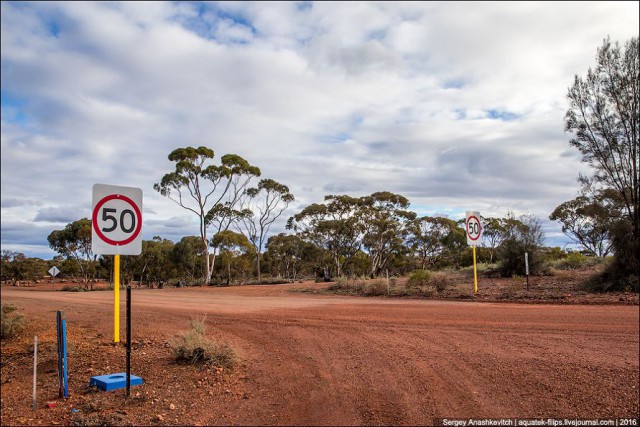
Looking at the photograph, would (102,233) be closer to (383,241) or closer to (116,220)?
(116,220)

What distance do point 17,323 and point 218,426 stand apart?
689 centimetres

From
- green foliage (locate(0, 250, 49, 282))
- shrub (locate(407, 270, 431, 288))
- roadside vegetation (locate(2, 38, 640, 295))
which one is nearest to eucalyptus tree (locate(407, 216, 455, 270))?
roadside vegetation (locate(2, 38, 640, 295))

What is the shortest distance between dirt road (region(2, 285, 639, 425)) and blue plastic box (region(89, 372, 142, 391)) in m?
0.18

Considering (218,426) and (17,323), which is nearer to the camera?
(218,426)

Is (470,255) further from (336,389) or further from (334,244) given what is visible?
(336,389)

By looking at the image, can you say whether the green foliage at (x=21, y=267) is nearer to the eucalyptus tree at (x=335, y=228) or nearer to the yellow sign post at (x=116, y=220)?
the eucalyptus tree at (x=335, y=228)

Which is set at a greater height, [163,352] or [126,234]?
[126,234]

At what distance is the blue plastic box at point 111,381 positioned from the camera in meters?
5.96

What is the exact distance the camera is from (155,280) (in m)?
56.6

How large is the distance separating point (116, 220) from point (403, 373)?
4.71 meters

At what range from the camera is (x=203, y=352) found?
740 centimetres

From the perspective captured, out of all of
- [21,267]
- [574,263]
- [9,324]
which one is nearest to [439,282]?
[574,263]

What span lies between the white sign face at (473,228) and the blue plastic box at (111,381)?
12.9 meters

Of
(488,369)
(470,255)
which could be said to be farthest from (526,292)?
(470,255)
